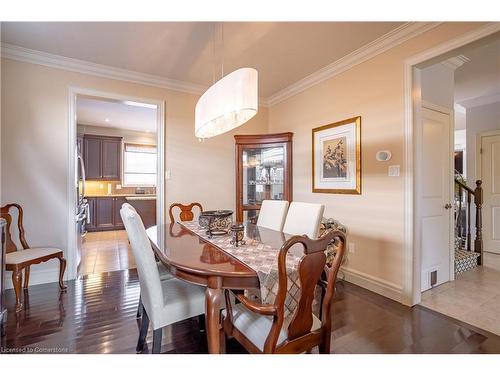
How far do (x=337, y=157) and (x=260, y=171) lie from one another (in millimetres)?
1304

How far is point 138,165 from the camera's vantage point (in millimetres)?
6629

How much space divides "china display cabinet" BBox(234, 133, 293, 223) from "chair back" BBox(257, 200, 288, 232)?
3.55 ft

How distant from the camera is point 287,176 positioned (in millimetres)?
3744

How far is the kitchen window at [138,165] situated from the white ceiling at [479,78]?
6396 mm

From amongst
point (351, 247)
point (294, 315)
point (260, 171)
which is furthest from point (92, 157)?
point (294, 315)

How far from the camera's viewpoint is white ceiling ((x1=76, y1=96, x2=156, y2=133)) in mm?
4516

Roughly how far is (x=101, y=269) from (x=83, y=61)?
2.53 m

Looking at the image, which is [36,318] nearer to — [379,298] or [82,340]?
[82,340]

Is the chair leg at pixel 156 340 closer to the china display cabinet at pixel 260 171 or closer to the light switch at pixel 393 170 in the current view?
the light switch at pixel 393 170

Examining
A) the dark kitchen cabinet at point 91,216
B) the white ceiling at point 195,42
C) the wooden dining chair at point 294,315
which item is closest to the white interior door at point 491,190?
the white ceiling at point 195,42

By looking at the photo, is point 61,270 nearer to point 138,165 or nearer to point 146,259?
point 146,259

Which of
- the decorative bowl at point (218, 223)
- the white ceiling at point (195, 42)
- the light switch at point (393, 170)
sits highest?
the white ceiling at point (195, 42)

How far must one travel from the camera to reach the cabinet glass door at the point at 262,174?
12.7 feet
